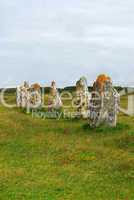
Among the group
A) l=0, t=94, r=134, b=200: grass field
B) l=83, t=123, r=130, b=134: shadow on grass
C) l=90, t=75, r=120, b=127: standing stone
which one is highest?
l=90, t=75, r=120, b=127: standing stone

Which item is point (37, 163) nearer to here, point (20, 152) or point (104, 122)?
point (20, 152)

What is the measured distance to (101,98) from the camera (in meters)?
26.2

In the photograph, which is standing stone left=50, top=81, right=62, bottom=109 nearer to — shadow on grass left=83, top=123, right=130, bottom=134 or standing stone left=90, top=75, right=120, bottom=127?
standing stone left=90, top=75, right=120, bottom=127

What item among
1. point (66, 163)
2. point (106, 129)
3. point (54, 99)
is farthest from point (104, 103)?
point (54, 99)

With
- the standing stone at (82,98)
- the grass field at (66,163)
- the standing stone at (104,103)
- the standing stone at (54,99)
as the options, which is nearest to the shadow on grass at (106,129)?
the grass field at (66,163)

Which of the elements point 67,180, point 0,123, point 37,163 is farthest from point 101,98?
point 67,180

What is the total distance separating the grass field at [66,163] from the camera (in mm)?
12906

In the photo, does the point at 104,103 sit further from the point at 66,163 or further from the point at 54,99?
the point at 54,99

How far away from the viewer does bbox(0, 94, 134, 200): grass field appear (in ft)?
42.3

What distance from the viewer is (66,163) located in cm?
1655

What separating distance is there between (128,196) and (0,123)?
576 inches

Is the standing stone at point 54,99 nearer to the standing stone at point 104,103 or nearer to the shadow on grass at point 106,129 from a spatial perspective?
the standing stone at point 104,103

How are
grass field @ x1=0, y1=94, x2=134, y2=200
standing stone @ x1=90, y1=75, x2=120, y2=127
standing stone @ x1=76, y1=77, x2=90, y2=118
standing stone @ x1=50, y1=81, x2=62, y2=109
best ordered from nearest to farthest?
grass field @ x1=0, y1=94, x2=134, y2=200
standing stone @ x1=90, y1=75, x2=120, y2=127
standing stone @ x1=76, y1=77, x2=90, y2=118
standing stone @ x1=50, y1=81, x2=62, y2=109

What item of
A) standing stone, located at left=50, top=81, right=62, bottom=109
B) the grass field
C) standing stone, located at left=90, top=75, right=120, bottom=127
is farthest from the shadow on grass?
standing stone, located at left=50, top=81, right=62, bottom=109
